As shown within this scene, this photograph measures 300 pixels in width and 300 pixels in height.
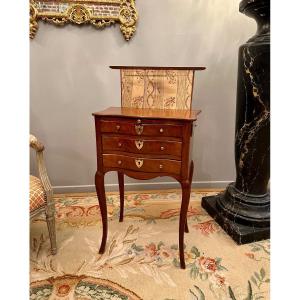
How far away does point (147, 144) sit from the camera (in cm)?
146

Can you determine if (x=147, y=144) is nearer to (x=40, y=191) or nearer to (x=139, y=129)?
(x=139, y=129)

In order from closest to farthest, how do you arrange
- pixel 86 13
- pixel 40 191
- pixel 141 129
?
pixel 141 129, pixel 40 191, pixel 86 13

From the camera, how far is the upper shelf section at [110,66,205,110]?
1746 millimetres

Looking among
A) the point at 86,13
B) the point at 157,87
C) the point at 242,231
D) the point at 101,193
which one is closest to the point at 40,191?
the point at 101,193

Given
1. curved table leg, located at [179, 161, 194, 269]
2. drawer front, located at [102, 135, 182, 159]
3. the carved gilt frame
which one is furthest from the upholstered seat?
the carved gilt frame

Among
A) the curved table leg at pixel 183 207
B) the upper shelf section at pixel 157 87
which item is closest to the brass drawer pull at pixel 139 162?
the curved table leg at pixel 183 207

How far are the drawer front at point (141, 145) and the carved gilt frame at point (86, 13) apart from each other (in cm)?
119

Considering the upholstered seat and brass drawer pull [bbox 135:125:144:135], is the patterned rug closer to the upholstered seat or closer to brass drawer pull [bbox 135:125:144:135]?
the upholstered seat

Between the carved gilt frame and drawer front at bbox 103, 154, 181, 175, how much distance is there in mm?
1252

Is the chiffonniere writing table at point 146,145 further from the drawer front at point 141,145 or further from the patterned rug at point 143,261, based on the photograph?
the patterned rug at point 143,261

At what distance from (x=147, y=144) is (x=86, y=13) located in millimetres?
1390
